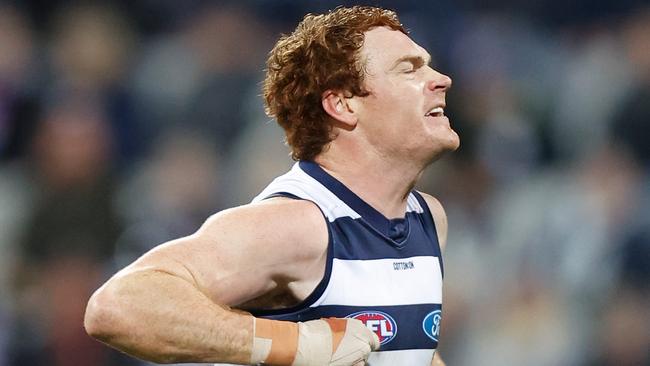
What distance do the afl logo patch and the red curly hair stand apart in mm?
659

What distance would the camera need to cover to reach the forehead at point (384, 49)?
376cm

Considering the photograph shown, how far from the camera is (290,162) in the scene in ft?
23.1

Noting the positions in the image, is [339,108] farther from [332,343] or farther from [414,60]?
[332,343]

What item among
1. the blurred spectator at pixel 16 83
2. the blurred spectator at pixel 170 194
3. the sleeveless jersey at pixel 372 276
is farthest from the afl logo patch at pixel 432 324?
the blurred spectator at pixel 16 83

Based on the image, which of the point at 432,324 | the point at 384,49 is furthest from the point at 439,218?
the point at 384,49

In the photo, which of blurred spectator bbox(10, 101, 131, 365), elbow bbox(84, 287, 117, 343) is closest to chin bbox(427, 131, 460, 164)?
elbow bbox(84, 287, 117, 343)

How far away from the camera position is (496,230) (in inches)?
Answer: 277

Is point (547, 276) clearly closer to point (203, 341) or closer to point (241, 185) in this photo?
point (241, 185)

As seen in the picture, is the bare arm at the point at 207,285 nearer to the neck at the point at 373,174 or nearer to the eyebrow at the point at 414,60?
the neck at the point at 373,174

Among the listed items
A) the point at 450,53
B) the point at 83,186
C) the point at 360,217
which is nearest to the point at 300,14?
the point at 450,53

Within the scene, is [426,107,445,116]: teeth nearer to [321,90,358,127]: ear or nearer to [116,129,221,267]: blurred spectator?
[321,90,358,127]: ear

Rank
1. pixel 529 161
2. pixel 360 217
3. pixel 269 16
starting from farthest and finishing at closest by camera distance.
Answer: pixel 269 16, pixel 529 161, pixel 360 217

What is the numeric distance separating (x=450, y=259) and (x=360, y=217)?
10.8ft

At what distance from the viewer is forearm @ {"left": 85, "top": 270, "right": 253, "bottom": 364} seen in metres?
2.96
